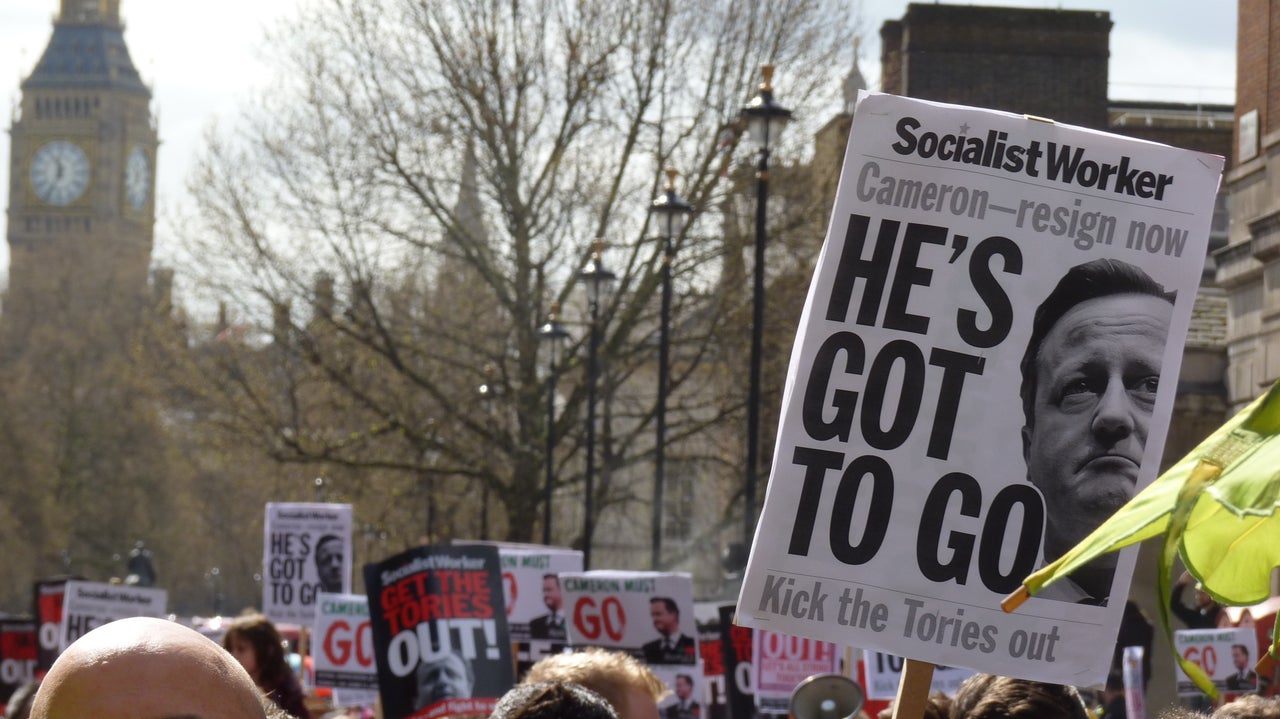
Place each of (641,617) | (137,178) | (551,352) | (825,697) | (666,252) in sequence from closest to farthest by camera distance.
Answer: (825,697), (641,617), (666,252), (551,352), (137,178)

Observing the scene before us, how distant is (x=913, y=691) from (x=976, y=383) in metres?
0.67

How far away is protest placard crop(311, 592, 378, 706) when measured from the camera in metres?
12.4

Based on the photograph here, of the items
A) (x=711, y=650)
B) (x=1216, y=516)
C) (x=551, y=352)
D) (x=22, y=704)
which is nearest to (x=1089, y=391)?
(x=1216, y=516)

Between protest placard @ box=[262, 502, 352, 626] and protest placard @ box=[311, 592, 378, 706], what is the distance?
2.38 meters

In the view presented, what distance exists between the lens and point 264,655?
765cm

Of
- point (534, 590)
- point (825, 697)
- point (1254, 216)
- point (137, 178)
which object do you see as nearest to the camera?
point (825, 697)

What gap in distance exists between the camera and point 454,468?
2950 centimetres

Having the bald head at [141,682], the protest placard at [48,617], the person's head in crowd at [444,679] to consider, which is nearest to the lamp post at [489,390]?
the protest placard at [48,617]

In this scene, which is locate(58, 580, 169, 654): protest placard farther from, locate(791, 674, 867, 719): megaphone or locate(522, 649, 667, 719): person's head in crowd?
locate(522, 649, 667, 719): person's head in crowd

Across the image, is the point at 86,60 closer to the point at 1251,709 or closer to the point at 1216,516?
the point at 1251,709

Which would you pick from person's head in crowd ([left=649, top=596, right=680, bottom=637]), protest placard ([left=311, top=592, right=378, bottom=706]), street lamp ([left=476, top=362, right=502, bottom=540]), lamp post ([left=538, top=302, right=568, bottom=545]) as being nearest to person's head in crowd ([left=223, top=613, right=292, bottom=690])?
person's head in crowd ([left=649, top=596, right=680, bottom=637])

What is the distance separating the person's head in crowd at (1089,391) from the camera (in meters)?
3.76

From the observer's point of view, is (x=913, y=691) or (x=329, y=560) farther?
(x=329, y=560)

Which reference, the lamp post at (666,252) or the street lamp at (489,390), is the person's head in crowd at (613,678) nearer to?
the lamp post at (666,252)
